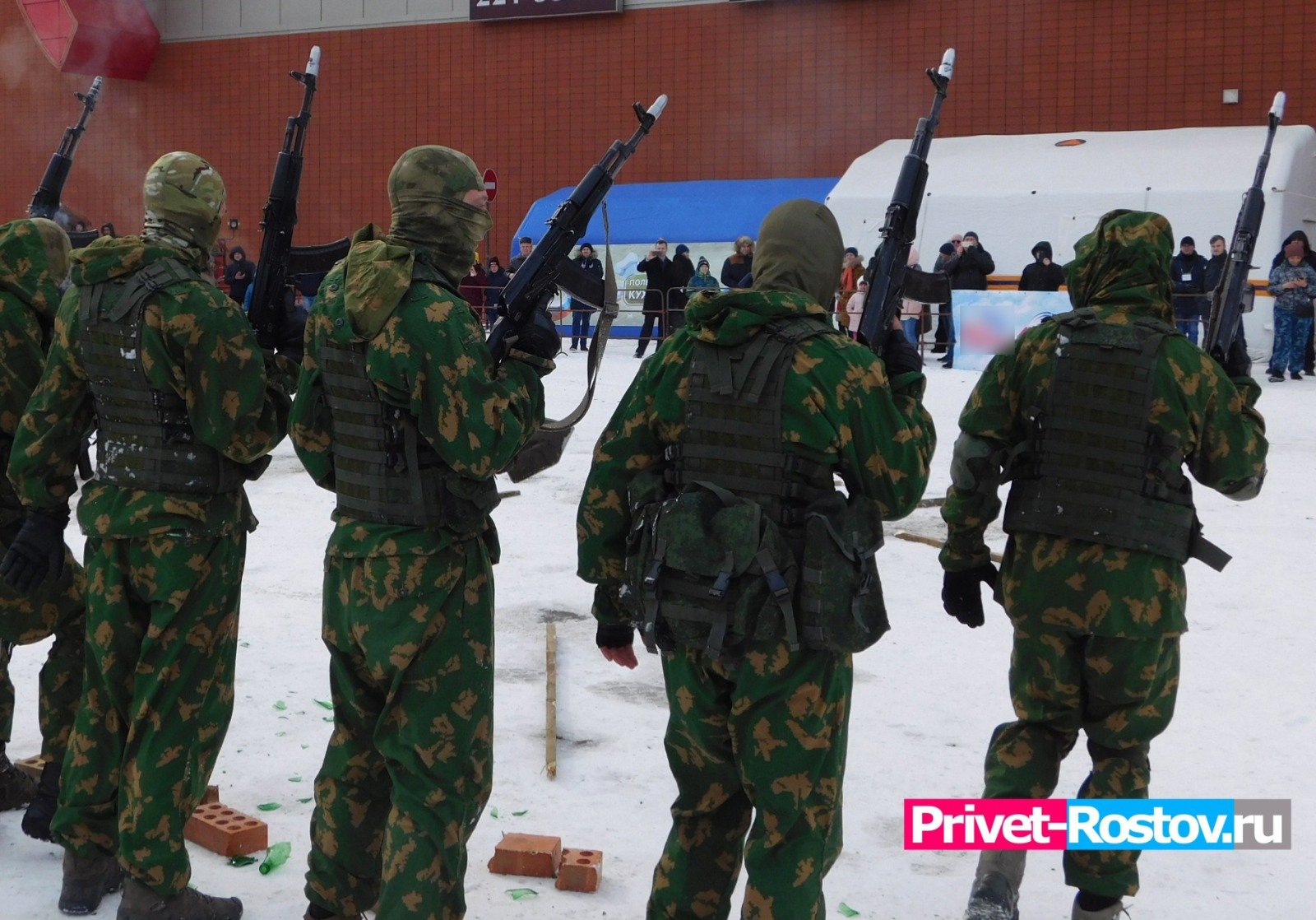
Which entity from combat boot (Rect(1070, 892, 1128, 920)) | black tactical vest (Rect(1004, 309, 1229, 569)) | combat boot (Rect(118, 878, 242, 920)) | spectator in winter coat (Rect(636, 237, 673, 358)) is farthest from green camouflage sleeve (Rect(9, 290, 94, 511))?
spectator in winter coat (Rect(636, 237, 673, 358))

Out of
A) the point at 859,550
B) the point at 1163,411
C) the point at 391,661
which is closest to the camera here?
the point at 859,550

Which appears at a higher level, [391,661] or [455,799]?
[391,661]

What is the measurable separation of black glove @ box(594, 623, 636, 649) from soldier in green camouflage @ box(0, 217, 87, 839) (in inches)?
68.9

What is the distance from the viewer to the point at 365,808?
331 cm

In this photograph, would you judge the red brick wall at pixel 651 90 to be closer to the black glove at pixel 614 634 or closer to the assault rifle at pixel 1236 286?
the assault rifle at pixel 1236 286

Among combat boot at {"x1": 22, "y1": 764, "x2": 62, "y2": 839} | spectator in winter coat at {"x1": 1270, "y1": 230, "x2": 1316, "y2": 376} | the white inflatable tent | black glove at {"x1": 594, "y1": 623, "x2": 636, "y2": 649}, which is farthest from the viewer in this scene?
the white inflatable tent

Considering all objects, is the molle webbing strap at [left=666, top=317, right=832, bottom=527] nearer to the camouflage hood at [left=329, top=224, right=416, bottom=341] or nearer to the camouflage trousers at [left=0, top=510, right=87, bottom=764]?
the camouflage hood at [left=329, top=224, right=416, bottom=341]

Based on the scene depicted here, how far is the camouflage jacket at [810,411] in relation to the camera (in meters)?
2.93

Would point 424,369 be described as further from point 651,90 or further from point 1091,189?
point 651,90

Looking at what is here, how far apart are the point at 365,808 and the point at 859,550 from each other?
55.5 inches

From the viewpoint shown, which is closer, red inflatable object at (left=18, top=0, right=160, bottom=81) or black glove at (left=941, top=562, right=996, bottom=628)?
black glove at (left=941, top=562, right=996, bottom=628)

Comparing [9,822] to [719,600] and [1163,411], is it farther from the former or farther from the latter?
[1163,411]

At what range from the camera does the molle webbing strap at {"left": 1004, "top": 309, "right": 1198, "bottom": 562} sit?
345 centimetres

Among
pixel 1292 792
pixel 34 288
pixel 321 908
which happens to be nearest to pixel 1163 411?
pixel 1292 792
